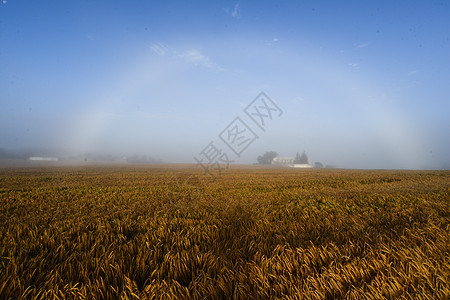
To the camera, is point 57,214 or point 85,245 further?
point 57,214

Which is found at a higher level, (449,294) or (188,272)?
(449,294)

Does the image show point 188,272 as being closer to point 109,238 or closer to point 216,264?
point 216,264

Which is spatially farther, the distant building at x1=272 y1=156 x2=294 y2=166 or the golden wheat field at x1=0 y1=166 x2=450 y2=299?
the distant building at x1=272 y1=156 x2=294 y2=166

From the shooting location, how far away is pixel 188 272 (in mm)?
2748

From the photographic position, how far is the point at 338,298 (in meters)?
2.01

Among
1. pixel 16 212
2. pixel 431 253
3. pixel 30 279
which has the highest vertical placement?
pixel 431 253

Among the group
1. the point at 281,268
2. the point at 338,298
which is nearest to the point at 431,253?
the point at 338,298

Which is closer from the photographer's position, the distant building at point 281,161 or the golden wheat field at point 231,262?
the golden wheat field at point 231,262

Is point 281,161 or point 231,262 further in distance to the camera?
point 281,161

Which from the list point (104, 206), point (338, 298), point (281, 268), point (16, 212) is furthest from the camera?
point (104, 206)

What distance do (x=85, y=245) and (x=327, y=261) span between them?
4117 millimetres

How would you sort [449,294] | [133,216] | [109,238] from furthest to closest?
[133,216]
[109,238]
[449,294]

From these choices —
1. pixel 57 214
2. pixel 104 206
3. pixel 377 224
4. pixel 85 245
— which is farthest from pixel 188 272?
pixel 104 206

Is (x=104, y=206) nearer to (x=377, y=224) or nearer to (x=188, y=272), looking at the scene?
(x=188, y=272)
